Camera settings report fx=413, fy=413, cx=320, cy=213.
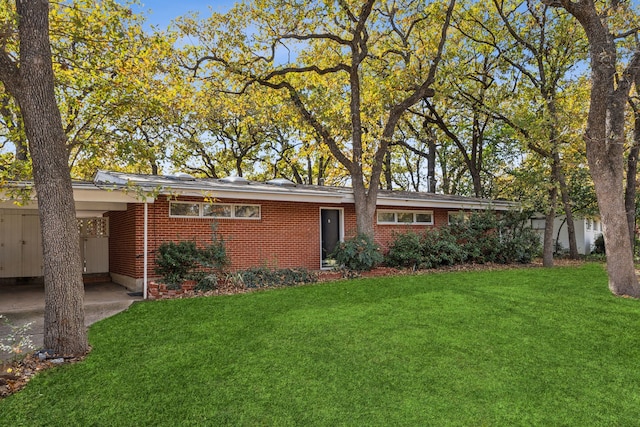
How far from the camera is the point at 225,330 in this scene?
603 cm

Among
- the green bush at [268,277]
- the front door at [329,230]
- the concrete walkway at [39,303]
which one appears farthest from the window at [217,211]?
the front door at [329,230]

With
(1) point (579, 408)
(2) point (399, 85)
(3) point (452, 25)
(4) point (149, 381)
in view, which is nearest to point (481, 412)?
(1) point (579, 408)

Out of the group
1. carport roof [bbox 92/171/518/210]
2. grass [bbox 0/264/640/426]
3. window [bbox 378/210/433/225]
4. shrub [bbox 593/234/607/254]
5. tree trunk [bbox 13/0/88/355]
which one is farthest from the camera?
shrub [bbox 593/234/607/254]

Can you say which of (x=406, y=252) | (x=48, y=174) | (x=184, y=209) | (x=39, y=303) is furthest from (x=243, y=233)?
(x=48, y=174)

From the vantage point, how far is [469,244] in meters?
13.9

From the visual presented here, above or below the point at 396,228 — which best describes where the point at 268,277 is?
below

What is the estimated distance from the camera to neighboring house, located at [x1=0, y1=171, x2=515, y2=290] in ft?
32.1

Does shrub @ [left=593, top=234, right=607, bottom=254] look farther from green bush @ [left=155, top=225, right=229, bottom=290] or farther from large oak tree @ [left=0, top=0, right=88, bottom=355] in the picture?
large oak tree @ [left=0, top=0, right=88, bottom=355]

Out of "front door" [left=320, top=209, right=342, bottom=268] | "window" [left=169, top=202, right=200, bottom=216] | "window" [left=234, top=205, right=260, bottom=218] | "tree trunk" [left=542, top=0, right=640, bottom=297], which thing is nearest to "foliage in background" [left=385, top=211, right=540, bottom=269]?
"front door" [left=320, top=209, right=342, bottom=268]

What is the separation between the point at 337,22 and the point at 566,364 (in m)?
11.4

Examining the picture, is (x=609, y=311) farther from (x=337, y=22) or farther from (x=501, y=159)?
(x=501, y=159)

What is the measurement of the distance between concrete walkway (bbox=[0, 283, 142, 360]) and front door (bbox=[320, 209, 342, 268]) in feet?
19.5

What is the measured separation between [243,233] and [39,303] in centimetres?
484

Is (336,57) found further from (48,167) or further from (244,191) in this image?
(48,167)
